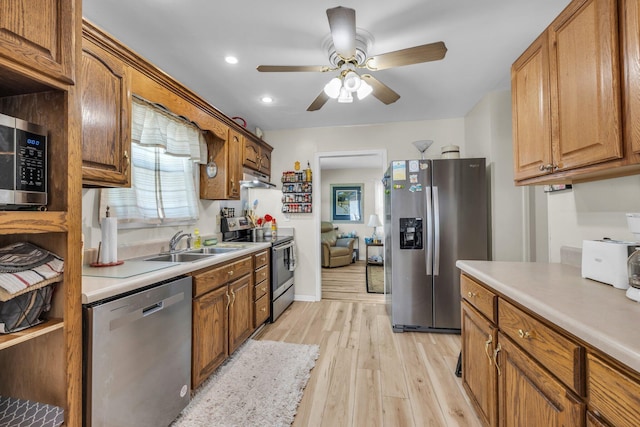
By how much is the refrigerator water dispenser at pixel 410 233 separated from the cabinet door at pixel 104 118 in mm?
2356

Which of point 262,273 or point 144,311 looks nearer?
point 144,311

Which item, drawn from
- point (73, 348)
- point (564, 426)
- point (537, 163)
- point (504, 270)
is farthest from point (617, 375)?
point (73, 348)

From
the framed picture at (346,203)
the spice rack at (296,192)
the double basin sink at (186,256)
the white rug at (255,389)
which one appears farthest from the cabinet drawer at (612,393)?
the framed picture at (346,203)

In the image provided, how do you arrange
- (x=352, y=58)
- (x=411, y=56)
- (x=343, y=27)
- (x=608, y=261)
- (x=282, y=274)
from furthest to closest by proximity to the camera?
(x=282, y=274), (x=352, y=58), (x=411, y=56), (x=343, y=27), (x=608, y=261)

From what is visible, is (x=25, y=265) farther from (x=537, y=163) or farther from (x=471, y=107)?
(x=471, y=107)

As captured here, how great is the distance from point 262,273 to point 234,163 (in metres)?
1.18

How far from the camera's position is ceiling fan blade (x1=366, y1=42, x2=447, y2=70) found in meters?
1.52

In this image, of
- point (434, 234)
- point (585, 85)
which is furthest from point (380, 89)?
point (434, 234)

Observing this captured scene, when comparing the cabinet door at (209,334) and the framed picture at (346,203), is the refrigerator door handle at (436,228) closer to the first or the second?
the cabinet door at (209,334)

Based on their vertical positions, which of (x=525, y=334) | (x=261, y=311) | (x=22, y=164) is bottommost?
(x=261, y=311)

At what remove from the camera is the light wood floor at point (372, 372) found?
161 centimetres

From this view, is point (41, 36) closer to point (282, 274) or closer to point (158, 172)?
point (158, 172)

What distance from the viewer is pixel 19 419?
3.18 feet

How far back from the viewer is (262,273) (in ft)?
9.06
